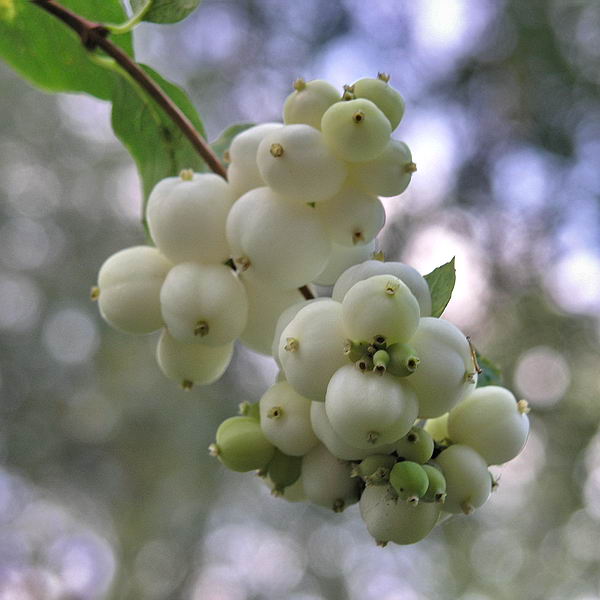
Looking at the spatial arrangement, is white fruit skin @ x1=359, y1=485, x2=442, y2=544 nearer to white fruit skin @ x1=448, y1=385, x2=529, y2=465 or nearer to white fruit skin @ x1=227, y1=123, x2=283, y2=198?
white fruit skin @ x1=448, y1=385, x2=529, y2=465

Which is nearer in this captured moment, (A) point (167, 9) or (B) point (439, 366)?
(B) point (439, 366)

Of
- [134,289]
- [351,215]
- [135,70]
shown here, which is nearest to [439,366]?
[351,215]

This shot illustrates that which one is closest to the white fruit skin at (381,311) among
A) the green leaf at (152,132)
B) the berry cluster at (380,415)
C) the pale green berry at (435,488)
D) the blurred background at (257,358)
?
the berry cluster at (380,415)

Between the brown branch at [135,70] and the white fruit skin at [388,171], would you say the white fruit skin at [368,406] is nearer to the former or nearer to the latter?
the white fruit skin at [388,171]

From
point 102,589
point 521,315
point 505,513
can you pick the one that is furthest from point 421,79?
point 102,589

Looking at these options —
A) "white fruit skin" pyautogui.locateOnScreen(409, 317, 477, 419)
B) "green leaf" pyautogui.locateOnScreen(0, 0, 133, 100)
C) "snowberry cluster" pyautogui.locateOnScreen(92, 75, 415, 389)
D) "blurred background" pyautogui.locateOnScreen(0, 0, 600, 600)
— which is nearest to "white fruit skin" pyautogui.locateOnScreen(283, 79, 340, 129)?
"snowberry cluster" pyautogui.locateOnScreen(92, 75, 415, 389)

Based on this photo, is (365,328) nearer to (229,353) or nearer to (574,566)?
(229,353)

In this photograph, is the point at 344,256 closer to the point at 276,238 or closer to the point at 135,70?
the point at 276,238
